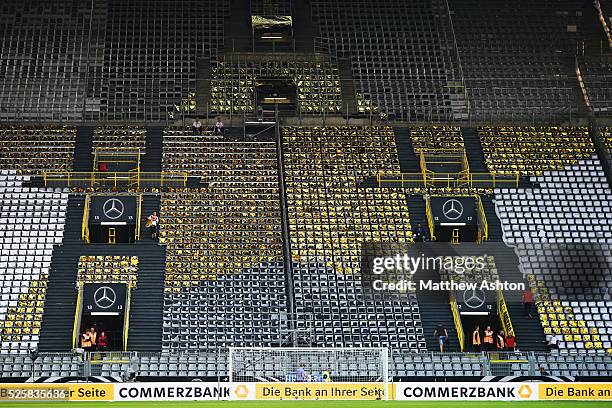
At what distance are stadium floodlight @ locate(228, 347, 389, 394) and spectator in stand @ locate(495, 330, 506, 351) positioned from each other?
544 cm

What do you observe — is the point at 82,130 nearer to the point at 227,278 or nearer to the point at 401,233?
the point at 227,278

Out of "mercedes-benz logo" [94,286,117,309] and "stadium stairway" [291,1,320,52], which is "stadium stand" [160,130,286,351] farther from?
"stadium stairway" [291,1,320,52]

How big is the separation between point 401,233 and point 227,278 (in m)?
7.02

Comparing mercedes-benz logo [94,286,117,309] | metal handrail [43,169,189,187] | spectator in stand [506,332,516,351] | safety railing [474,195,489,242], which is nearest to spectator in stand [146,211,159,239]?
metal handrail [43,169,189,187]

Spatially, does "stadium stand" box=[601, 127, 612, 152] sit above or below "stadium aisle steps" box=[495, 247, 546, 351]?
above

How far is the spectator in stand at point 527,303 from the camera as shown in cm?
4128

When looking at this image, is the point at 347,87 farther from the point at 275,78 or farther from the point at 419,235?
the point at 419,235

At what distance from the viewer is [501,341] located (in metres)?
39.7

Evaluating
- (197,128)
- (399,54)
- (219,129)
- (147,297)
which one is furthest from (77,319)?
(399,54)

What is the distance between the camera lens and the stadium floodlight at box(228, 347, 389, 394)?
35375 millimetres

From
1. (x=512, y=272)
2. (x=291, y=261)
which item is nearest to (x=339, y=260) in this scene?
(x=291, y=261)

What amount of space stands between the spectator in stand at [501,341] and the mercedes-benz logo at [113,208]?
1474 centimetres

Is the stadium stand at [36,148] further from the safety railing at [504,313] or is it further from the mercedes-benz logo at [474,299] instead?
the safety railing at [504,313]

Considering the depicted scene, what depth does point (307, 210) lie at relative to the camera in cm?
4500
